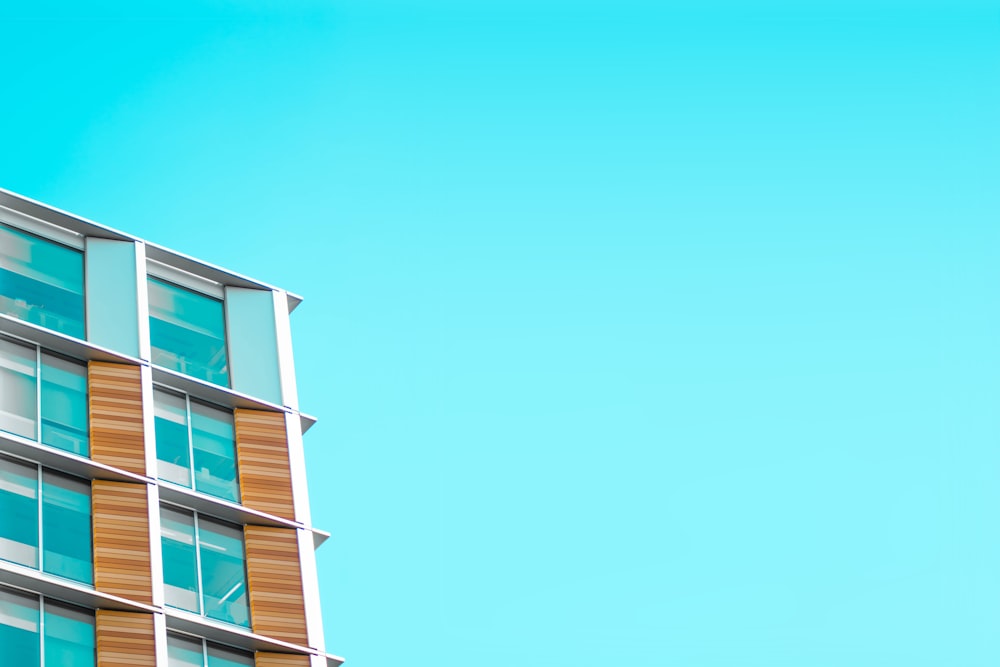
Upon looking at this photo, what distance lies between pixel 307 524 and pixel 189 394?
12.6 feet

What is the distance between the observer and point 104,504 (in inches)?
1236

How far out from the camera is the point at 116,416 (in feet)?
108

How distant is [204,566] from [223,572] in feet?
1.36

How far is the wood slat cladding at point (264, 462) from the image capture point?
34.1m

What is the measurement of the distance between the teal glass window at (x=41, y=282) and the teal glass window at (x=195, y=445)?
97.4 inches

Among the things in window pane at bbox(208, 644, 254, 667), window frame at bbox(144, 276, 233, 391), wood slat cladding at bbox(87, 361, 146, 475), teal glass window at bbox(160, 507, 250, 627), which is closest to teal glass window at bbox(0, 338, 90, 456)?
wood slat cladding at bbox(87, 361, 146, 475)

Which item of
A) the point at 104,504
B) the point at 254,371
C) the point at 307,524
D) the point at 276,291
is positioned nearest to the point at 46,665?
the point at 104,504

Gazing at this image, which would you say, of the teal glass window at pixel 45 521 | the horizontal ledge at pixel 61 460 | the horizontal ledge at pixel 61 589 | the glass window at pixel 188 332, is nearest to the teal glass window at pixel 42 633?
the horizontal ledge at pixel 61 589

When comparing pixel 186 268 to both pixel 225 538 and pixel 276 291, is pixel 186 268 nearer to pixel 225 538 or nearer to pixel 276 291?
pixel 276 291

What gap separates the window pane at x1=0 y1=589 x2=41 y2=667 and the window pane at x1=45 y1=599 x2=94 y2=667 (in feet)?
0.74

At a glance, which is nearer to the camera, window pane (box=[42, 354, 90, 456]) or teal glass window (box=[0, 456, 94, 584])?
teal glass window (box=[0, 456, 94, 584])

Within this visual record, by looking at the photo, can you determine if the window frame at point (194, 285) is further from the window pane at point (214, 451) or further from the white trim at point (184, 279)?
the window pane at point (214, 451)

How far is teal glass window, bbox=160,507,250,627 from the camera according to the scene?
103 feet

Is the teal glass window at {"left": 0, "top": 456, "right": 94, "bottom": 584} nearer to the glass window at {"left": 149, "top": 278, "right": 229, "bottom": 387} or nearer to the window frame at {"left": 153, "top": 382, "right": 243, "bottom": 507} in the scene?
the window frame at {"left": 153, "top": 382, "right": 243, "bottom": 507}
